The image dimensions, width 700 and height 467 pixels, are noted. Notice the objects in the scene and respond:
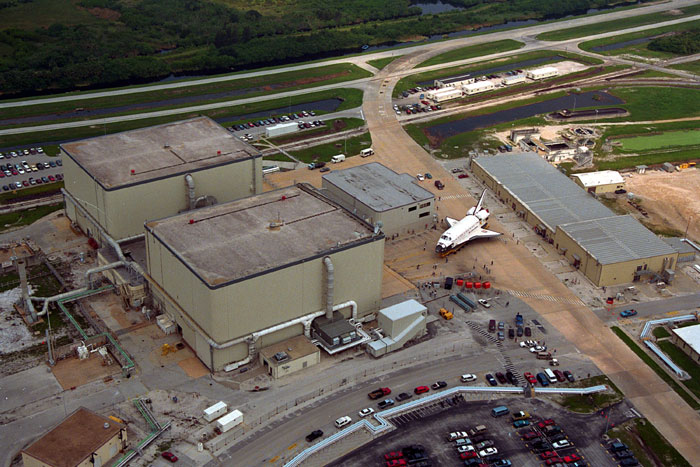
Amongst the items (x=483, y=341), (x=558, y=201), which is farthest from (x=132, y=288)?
(x=558, y=201)

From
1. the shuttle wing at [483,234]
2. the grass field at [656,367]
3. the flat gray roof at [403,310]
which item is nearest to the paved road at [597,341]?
the grass field at [656,367]

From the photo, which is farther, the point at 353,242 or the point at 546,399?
the point at 353,242

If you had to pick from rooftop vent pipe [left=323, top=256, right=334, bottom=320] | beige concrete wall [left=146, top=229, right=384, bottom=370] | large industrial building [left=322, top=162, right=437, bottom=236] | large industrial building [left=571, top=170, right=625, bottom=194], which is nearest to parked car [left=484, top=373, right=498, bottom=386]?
beige concrete wall [left=146, top=229, right=384, bottom=370]

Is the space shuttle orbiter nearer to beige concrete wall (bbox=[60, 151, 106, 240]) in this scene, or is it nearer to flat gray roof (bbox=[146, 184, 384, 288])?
flat gray roof (bbox=[146, 184, 384, 288])

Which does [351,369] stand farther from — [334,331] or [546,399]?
[546,399]

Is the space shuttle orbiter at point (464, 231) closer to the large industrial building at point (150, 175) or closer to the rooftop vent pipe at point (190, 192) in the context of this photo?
the large industrial building at point (150, 175)

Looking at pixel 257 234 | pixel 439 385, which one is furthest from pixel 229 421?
pixel 257 234

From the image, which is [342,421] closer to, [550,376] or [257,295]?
[257,295]
